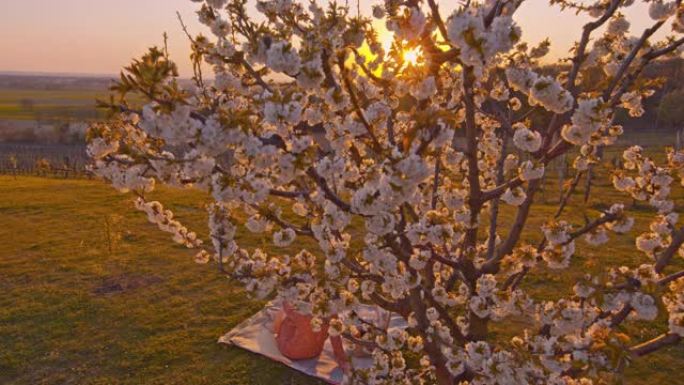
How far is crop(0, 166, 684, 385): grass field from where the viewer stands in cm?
757

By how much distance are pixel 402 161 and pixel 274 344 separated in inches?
251

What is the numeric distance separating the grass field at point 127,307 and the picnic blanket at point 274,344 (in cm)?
15

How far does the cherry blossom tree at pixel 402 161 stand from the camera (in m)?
2.54

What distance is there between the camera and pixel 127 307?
31.8 ft

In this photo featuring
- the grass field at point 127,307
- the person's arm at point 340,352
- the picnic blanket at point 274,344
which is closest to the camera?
the person's arm at point 340,352

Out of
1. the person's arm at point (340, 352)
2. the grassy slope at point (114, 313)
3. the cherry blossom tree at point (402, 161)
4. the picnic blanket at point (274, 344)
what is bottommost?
the grassy slope at point (114, 313)

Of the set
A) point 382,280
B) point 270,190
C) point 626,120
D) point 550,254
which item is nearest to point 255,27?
point 270,190

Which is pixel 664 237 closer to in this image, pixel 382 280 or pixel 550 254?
pixel 550 254

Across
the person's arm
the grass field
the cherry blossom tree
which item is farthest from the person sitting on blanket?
the cherry blossom tree

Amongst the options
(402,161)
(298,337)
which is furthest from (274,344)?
(402,161)

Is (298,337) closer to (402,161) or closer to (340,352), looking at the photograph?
(340,352)

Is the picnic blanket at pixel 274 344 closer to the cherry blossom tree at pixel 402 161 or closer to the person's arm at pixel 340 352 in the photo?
the person's arm at pixel 340 352

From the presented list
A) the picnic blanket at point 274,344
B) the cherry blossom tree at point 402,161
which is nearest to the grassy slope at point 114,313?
the picnic blanket at point 274,344

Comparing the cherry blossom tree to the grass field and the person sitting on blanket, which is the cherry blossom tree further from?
the person sitting on blanket
